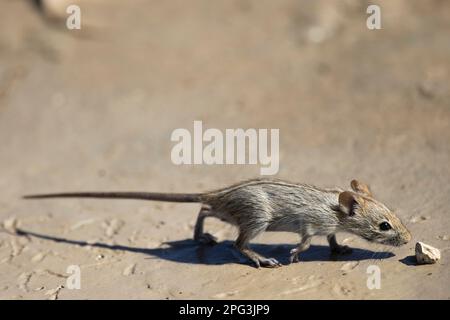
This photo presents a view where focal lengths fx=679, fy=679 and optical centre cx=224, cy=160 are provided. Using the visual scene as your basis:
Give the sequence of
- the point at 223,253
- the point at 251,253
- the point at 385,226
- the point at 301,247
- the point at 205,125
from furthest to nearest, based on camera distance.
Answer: the point at 205,125 < the point at 223,253 < the point at 251,253 < the point at 301,247 < the point at 385,226

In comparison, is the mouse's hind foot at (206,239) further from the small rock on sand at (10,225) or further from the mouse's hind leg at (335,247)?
the small rock on sand at (10,225)

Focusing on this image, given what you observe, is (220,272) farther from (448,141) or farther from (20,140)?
(20,140)

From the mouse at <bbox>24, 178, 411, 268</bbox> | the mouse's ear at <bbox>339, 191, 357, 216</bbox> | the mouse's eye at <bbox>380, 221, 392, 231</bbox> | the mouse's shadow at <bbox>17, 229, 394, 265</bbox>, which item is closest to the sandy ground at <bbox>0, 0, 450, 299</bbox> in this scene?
the mouse's shadow at <bbox>17, 229, 394, 265</bbox>

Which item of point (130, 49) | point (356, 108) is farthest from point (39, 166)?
point (356, 108)

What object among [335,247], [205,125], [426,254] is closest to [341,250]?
[335,247]

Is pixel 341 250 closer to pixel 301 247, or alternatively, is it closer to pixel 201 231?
pixel 301 247

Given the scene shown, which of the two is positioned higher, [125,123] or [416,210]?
[125,123]

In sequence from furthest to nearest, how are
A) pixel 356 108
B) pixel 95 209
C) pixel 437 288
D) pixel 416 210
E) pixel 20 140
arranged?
pixel 20 140 → pixel 356 108 → pixel 95 209 → pixel 416 210 → pixel 437 288
